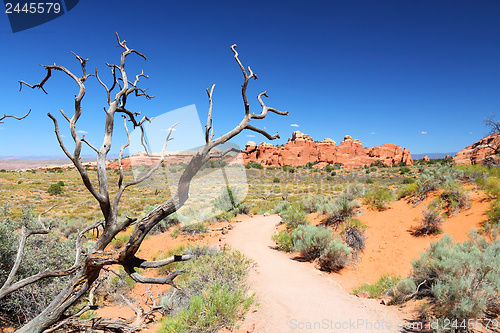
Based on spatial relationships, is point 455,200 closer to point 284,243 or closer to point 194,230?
point 284,243

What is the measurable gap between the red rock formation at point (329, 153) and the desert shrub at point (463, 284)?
67.7m

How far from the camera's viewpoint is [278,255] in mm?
7922

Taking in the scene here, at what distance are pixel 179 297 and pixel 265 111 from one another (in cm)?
482

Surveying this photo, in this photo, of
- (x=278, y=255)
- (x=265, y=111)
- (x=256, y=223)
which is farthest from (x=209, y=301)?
(x=256, y=223)

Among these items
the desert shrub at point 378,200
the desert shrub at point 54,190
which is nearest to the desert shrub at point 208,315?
the desert shrub at point 378,200

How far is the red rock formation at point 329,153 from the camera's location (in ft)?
229

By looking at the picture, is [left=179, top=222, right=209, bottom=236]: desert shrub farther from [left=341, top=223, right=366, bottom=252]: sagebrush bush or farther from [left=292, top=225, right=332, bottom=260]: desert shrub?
[left=341, top=223, right=366, bottom=252]: sagebrush bush

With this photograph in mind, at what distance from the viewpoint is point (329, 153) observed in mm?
75062

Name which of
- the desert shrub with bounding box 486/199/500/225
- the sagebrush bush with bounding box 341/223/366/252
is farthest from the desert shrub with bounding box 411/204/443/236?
the sagebrush bush with bounding box 341/223/366/252

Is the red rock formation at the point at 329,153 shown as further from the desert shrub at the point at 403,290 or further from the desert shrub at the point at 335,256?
the desert shrub at the point at 403,290

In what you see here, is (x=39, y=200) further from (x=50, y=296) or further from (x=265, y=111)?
(x=265, y=111)

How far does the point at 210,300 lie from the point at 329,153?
76307 mm

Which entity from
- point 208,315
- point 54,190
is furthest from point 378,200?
point 54,190

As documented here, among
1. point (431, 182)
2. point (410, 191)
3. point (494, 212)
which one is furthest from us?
point (410, 191)
